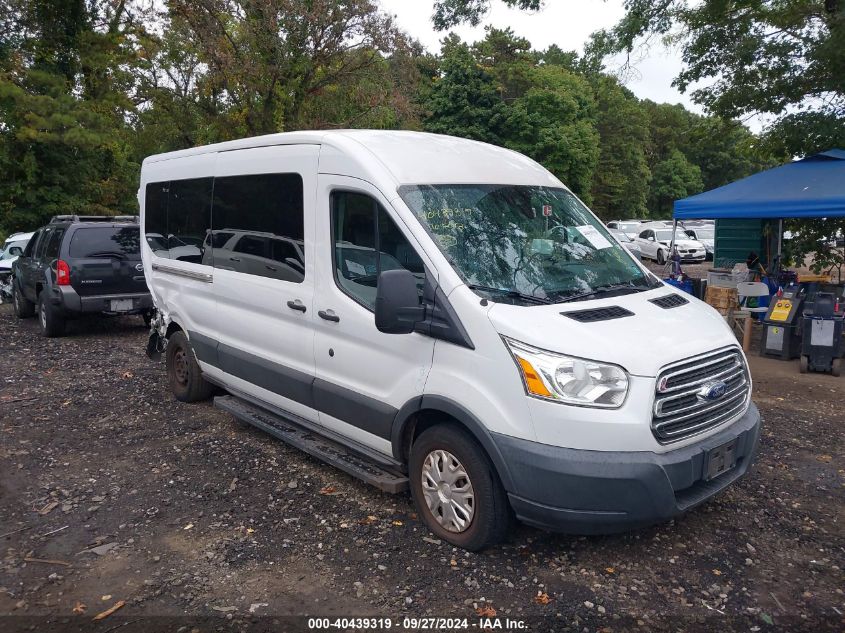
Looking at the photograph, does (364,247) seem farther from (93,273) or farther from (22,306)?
(22,306)

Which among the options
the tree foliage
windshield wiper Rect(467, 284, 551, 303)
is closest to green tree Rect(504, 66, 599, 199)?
the tree foliage

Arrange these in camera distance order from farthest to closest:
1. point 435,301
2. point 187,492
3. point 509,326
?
point 187,492 → point 435,301 → point 509,326

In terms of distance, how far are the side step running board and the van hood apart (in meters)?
1.35

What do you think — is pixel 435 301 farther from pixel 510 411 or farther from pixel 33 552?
pixel 33 552

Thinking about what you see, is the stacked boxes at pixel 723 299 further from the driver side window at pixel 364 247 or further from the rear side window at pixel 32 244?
the rear side window at pixel 32 244

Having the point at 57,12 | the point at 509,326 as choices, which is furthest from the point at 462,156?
the point at 57,12

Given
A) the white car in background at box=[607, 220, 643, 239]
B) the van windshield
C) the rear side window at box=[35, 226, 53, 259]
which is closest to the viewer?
the van windshield

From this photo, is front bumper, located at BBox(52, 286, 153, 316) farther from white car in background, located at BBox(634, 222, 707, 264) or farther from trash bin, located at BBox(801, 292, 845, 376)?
white car in background, located at BBox(634, 222, 707, 264)

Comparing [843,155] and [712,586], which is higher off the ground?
[843,155]

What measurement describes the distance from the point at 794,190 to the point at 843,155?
1.32 metres

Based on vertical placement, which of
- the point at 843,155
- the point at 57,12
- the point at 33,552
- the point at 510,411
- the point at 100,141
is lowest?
the point at 33,552

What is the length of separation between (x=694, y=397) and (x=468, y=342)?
123 centimetres

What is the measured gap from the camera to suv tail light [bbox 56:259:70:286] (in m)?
9.90

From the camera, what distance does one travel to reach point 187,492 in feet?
15.8
